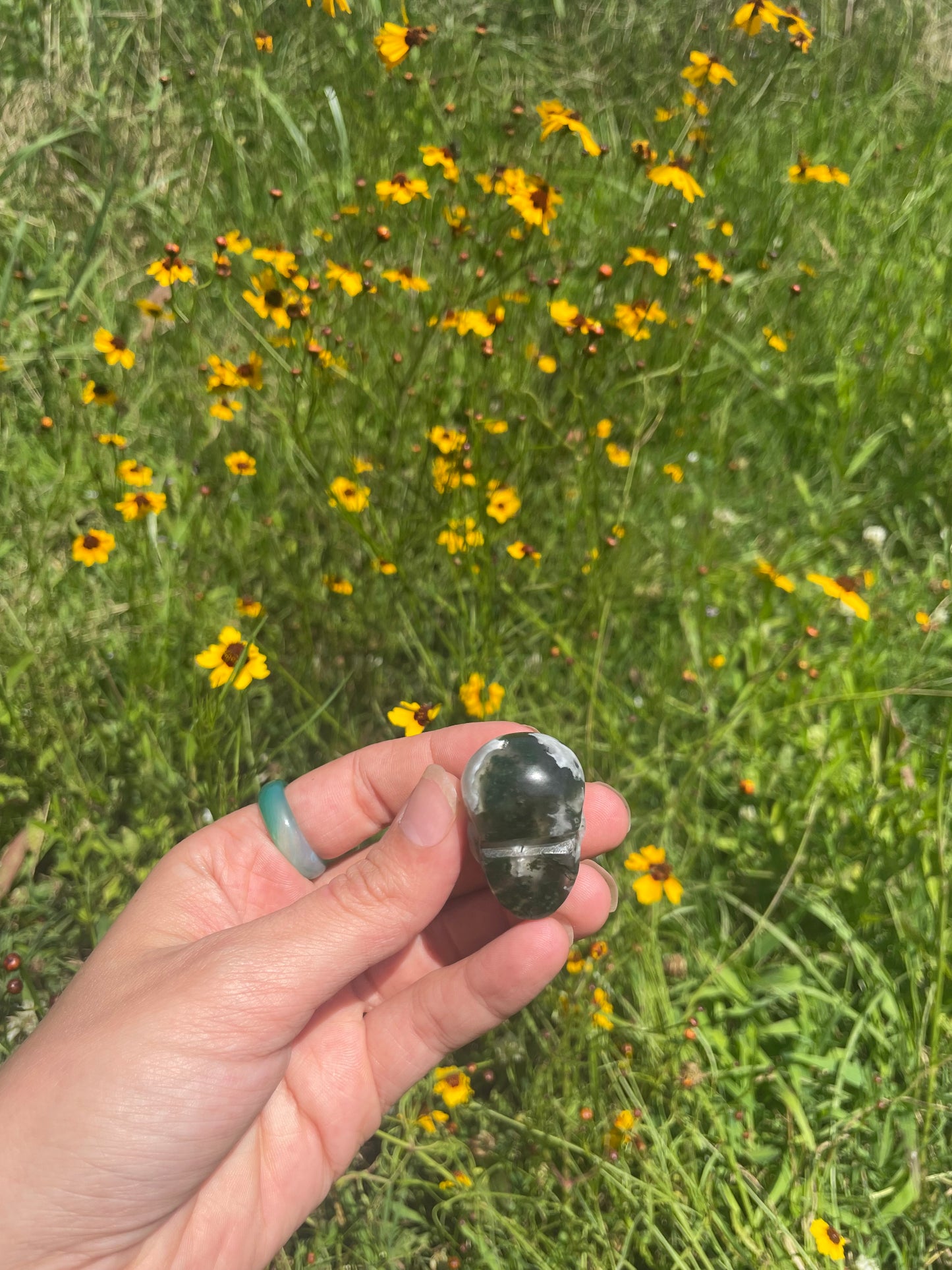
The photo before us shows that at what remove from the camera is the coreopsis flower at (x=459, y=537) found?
1707 millimetres

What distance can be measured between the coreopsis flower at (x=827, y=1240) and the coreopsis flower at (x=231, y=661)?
1258 mm

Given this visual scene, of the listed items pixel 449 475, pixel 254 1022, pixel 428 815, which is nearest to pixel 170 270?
pixel 449 475

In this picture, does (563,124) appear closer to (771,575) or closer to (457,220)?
(457,220)

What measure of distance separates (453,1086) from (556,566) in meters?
1.21

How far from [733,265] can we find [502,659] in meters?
1.84

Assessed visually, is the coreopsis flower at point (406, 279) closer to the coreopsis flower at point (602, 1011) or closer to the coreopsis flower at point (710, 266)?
the coreopsis flower at point (710, 266)

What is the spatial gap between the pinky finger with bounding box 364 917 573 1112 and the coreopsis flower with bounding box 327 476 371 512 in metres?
0.96

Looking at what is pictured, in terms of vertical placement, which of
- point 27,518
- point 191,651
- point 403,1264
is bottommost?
point 403,1264

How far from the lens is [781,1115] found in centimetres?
149

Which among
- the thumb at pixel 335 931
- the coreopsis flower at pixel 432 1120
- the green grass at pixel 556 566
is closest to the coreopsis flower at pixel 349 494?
the green grass at pixel 556 566

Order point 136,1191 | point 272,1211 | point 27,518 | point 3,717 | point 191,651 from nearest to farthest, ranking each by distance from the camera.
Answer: point 136,1191 < point 272,1211 < point 3,717 < point 191,651 < point 27,518

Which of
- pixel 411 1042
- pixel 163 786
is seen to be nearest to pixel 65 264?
pixel 163 786

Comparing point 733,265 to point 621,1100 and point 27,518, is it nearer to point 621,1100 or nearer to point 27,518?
point 27,518

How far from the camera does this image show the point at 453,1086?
1.42 meters
